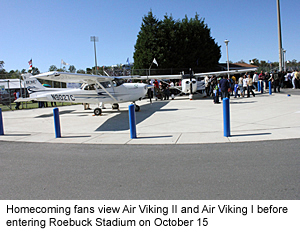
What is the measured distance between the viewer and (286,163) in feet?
17.9

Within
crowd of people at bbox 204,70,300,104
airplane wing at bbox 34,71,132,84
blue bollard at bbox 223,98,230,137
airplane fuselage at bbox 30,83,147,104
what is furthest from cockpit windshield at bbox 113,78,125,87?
blue bollard at bbox 223,98,230,137

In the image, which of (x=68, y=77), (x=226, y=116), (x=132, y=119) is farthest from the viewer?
(x=68, y=77)

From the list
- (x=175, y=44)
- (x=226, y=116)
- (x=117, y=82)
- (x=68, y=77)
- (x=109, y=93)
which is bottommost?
(x=226, y=116)

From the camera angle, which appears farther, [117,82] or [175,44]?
[175,44]

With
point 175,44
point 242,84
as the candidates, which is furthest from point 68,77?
point 175,44

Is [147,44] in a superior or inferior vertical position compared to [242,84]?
superior

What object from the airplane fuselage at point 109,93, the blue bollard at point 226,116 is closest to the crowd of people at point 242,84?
the airplane fuselage at point 109,93

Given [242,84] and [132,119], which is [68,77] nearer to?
[132,119]

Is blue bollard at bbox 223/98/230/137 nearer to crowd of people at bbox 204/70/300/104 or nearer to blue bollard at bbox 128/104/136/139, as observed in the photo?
blue bollard at bbox 128/104/136/139

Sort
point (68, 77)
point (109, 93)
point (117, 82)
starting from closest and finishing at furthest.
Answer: point (68, 77), point (109, 93), point (117, 82)

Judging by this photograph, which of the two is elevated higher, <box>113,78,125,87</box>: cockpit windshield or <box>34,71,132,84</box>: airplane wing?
<box>34,71,132,84</box>: airplane wing

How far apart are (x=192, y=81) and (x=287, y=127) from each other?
48.3 ft

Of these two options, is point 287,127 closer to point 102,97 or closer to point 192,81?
point 102,97

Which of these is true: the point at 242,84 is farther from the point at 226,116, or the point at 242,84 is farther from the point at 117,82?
the point at 226,116
